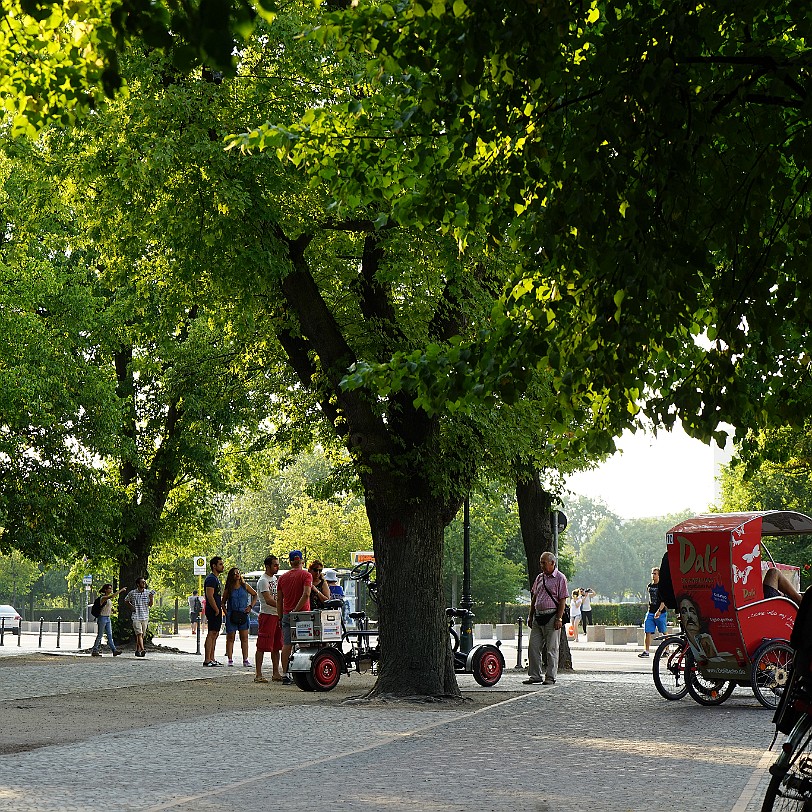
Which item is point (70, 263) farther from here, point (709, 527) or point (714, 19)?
point (714, 19)

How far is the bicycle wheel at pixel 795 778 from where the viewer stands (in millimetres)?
6414

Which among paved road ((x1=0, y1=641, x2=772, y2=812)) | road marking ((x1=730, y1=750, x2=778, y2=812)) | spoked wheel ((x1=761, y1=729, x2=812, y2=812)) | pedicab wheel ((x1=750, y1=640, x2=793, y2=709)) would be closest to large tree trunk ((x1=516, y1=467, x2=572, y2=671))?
paved road ((x1=0, y1=641, x2=772, y2=812))

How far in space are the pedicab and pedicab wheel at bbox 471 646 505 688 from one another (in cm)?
363

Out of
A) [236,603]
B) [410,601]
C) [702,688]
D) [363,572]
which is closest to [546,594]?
[702,688]

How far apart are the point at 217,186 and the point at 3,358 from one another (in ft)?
43.1

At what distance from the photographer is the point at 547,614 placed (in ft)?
65.2

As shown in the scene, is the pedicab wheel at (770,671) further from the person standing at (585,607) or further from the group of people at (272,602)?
the person standing at (585,607)

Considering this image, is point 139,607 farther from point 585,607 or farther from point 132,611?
point 585,607

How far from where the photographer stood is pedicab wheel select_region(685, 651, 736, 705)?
630 inches

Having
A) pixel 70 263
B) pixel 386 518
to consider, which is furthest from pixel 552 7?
pixel 70 263

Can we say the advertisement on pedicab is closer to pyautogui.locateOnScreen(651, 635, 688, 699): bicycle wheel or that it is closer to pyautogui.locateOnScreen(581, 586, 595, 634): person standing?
pyautogui.locateOnScreen(651, 635, 688, 699): bicycle wheel

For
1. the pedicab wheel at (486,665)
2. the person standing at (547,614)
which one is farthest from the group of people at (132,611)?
the person standing at (547,614)

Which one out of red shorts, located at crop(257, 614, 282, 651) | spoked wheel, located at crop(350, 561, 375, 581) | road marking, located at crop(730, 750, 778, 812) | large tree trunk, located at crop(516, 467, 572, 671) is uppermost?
large tree trunk, located at crop(516, 467, 572, 671)

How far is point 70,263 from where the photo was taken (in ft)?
101
